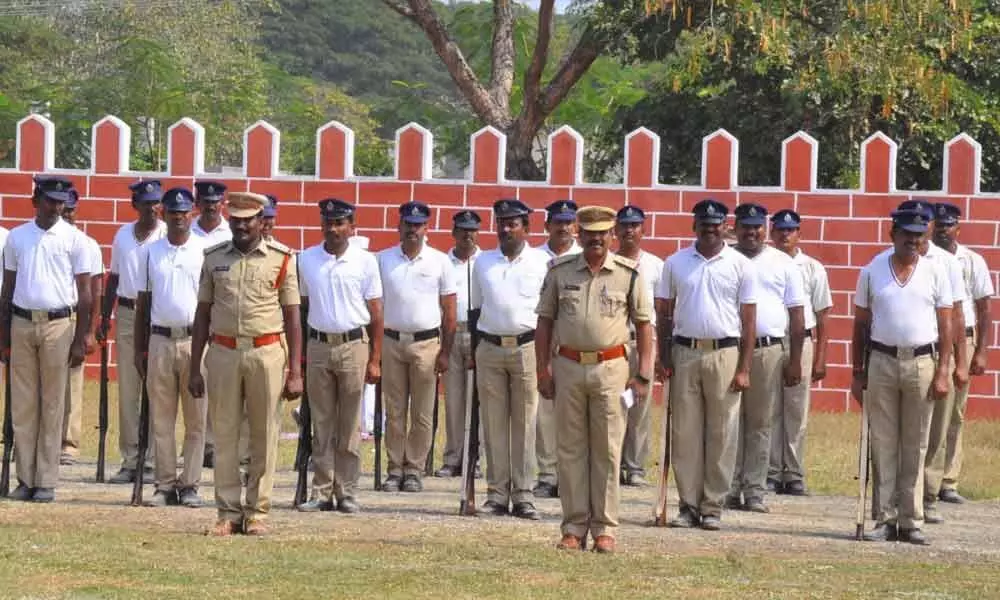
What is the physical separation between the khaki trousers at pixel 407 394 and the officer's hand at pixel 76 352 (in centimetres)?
274

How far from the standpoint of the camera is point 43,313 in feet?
53.0

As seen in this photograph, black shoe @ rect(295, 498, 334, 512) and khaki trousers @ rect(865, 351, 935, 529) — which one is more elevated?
khaki trousers @ rect(865, 351, 935, 529)

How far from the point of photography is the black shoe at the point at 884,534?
15.5 metres

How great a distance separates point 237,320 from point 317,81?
62.0 meters

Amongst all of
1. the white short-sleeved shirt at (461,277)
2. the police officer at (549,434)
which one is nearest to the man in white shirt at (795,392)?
the police officer at (549,434)

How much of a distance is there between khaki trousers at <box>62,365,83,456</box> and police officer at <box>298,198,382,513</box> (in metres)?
3.58

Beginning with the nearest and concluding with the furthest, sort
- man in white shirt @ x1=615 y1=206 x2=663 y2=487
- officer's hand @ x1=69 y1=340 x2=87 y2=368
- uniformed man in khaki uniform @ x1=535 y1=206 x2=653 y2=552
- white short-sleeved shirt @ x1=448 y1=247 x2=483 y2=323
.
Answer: uniformed man in khaki uniform @ x1=535 y1=206 x2=653 y2=552 < officer's hand @ x1=69 y1=340 x2=87 y2=368 < man in white shirt @ x1=615 y1=206 x2=663 y2=487 < white short-sleeved shirt @ x1=448 y1=247 x2=483 y2=323

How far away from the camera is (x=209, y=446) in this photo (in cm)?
1892

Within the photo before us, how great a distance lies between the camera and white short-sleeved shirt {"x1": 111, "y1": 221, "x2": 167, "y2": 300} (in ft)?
56.6

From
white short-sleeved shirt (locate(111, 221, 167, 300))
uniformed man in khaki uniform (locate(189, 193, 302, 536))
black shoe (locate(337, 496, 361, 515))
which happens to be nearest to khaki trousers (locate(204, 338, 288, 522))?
uniformed man in khaki uniform (locate(189, 193, 302, 536))

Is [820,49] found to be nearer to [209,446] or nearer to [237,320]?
[209,446]

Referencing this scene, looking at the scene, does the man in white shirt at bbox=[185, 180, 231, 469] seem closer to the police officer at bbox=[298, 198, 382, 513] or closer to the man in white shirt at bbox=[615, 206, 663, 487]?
the police officer at bbox=[298, 198, 382, 513]

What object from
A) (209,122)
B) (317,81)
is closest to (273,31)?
(317,81)

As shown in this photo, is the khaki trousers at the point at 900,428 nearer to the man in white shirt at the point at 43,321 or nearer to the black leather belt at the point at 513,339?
the black leather belt at the point at 513,339
